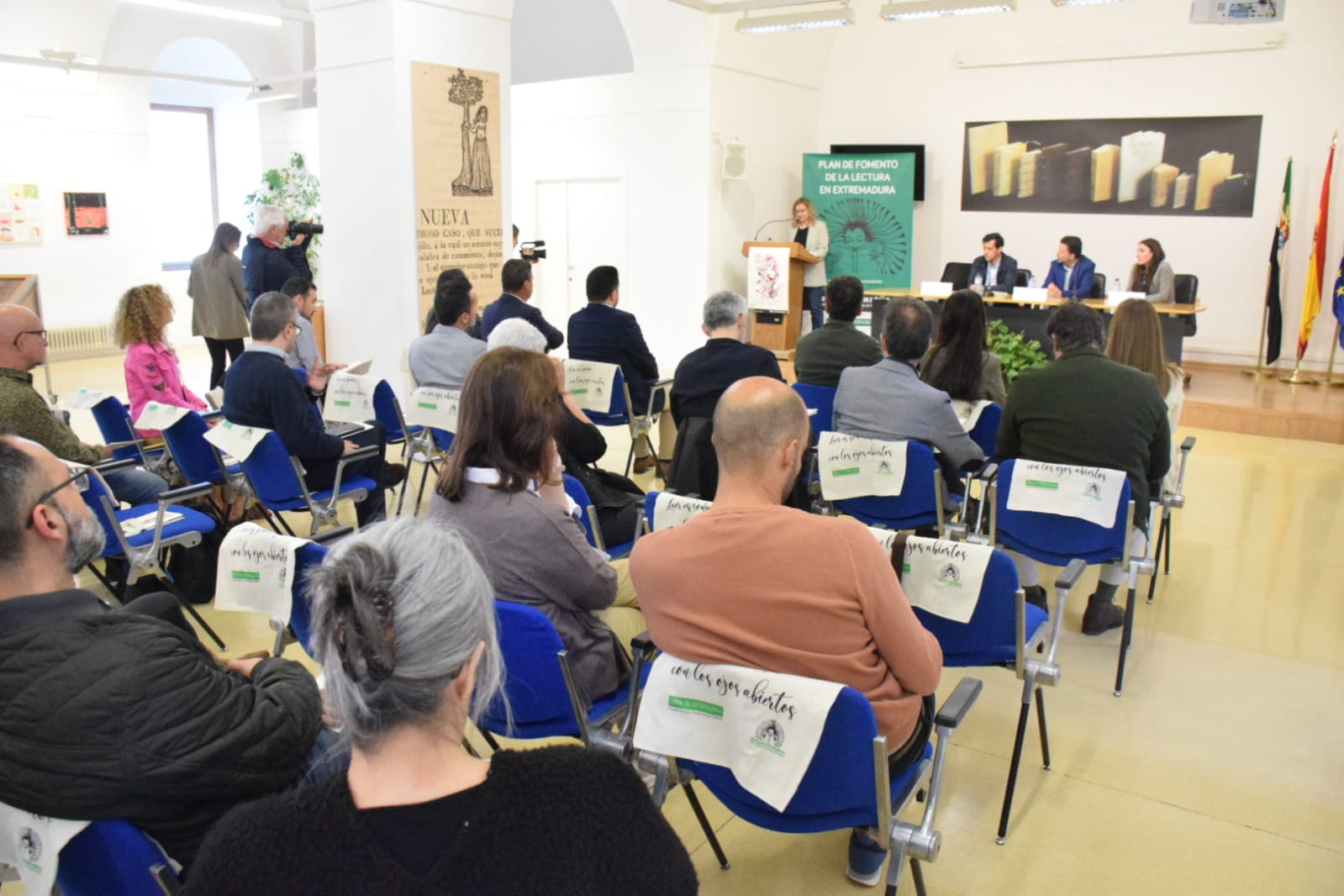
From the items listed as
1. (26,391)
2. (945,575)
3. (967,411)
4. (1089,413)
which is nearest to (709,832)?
(945,575)

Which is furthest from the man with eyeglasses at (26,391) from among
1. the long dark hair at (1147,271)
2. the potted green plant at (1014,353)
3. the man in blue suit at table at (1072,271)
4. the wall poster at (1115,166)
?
the wall poster at (1115,166)

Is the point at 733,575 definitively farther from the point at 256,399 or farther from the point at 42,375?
the point at 42,375

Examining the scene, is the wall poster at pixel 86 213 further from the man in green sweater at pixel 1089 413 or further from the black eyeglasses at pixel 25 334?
the man in green sweater at pixel 1089 413

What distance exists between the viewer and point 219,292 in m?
7.07

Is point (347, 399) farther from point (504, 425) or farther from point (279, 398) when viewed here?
point (504, 425)

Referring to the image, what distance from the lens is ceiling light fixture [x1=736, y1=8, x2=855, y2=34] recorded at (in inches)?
339

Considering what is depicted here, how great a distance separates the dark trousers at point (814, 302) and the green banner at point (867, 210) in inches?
12.3

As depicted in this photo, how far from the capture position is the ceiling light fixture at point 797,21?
28.2 ft

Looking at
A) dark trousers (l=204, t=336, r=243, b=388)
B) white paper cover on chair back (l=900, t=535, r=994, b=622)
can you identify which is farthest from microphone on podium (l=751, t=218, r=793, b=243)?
white paper cover on chair back (l=900, t=535, r=994, b=622)

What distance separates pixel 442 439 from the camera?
5043mm

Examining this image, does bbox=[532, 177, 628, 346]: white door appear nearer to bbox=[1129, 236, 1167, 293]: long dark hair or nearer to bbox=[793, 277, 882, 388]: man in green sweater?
bbox=[1129, 236, 1167, 293]: long dark hair

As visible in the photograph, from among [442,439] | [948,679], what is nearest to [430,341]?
[442,439]

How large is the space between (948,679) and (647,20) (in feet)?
27.7

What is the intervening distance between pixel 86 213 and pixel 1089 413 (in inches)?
433
